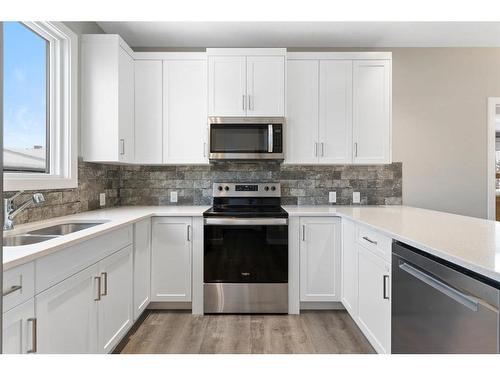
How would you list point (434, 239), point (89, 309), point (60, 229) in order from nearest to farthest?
point (434, 239) < point (89, 309) < point (60, 229)

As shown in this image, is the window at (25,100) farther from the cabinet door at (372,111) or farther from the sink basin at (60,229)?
the cabinet door at (372,111)

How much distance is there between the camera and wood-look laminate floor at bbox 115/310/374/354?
2033 millimetres

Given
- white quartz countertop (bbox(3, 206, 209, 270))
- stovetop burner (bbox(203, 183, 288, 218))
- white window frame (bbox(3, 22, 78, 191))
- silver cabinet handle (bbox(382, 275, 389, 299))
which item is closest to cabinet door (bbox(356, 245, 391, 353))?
silver cabinet handle (bbox(382, 275, 389, 299))

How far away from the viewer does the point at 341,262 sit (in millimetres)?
2535

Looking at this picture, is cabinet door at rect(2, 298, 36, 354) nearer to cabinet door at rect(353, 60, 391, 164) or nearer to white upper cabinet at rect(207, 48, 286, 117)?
white upper cabinet at rect(207, 48, 286, 117)

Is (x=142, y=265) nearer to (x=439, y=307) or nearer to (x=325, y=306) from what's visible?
(x=325, y=306)

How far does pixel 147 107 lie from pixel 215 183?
3.03 feet

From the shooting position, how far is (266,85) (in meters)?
2.72

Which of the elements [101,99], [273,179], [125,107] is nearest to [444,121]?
[273,179]

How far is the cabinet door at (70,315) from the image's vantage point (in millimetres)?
1186

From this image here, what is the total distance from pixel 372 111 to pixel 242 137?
1187 millimetres

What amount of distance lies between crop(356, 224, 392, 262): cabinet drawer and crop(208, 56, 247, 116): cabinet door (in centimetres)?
140

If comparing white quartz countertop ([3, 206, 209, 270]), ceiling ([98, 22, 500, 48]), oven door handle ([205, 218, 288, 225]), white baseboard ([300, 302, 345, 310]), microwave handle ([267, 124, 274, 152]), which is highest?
ceiling ([98, 22, 500, 48])

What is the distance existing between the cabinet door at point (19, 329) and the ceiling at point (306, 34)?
2299mm
